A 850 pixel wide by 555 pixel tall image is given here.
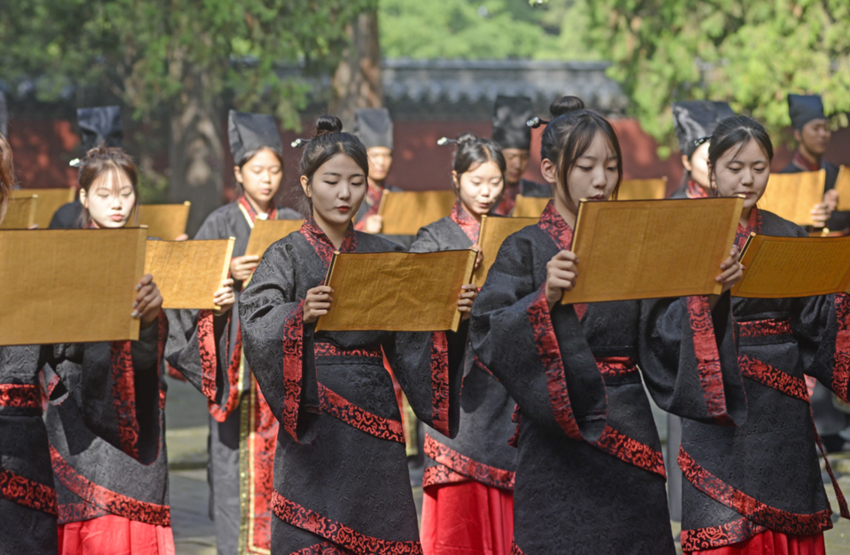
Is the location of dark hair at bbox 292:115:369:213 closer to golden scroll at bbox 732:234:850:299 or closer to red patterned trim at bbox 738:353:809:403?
golden scroll at bbox 732:234:850:299

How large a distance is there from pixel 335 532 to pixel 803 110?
15.6 feet

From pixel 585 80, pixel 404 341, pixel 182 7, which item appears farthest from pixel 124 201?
pixel 585 80

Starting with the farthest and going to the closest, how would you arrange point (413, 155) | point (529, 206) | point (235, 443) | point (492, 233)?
point (413, 155) < point (529, 206) < point (235, 443) < point (492, 233)

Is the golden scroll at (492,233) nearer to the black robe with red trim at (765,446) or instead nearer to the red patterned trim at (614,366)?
the black robe with red trim at (765,446)

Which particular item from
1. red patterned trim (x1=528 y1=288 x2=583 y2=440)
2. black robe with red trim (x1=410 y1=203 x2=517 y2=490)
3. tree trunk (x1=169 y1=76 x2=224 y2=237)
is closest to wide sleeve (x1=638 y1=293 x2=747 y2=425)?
red patterned trim (x1=528 y1=288 x2=583 y2=440)

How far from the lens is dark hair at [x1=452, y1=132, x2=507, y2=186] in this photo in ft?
16.3

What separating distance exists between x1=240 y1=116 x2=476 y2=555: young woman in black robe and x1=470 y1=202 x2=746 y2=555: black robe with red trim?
37cm

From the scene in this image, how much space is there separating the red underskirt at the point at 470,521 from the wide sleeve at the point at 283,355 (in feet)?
4.61

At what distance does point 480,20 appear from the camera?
110 ft

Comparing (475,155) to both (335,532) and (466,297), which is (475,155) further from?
(335,532)

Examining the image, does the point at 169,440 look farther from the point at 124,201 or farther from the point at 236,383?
the point at 124,201

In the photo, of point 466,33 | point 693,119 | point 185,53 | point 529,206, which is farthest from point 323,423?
point 466,33

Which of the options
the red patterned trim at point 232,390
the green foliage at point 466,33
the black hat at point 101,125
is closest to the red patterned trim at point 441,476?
the red patterned trim at point 232,390

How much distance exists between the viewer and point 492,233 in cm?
443
